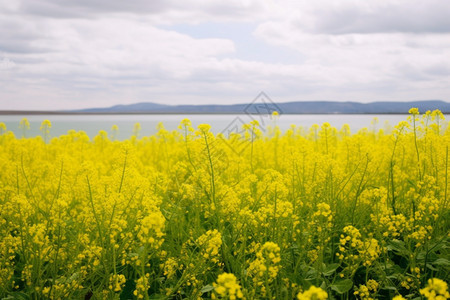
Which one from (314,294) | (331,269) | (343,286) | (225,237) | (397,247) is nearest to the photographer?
(314,294)

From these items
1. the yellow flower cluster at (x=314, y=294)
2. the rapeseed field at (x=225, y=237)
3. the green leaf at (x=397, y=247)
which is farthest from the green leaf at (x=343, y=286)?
the yellow flower cluster at (x=314, y=294)

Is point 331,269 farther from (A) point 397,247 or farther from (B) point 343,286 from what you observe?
(A) point 397,247

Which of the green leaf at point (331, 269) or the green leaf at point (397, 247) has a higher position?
the green leaf at point (397, 247)

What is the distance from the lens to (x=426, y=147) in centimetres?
411

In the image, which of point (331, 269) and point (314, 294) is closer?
point (314, 294)

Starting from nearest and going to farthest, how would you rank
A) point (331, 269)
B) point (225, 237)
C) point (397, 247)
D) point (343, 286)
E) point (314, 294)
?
point (314, 294), point (343, 286), point (331, 269), point (397, 247), point (225, 237)

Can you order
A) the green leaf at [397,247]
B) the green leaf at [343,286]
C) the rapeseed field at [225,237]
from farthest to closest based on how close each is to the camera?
the green leaf at [397,247] < the rapeseed field at [225,237] < the green leaf at [343,286]

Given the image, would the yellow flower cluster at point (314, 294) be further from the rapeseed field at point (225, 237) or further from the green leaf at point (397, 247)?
the green leaf at point (397, 247)

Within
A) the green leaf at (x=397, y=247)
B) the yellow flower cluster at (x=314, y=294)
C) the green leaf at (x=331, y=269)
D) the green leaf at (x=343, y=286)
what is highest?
the yellow flower cluster at (x=314, y=294)

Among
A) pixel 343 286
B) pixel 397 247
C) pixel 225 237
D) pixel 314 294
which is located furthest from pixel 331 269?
pixel 314 294

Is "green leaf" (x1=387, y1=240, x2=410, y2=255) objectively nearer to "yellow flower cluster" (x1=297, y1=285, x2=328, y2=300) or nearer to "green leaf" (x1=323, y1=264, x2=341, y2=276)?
"green leaf" (x1=323, y1=264, x2=341, y2=276)

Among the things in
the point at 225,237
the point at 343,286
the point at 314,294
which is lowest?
the point at 343,286

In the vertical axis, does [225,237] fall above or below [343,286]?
above

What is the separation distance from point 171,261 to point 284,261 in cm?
81
